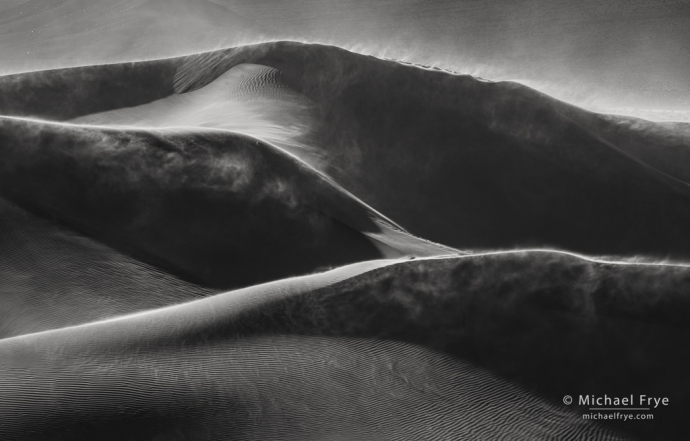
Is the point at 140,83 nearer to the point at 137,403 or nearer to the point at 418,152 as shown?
the point at 418,152

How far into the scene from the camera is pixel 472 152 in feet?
5.39

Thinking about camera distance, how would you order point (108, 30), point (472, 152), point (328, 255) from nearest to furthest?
point (328, 255) → point (472, 152) → point (108, 30)

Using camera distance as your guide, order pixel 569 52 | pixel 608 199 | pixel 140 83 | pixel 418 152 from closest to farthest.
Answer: pixel 608 199, pixel 418 152, pixel 140 83, pixel 569 52

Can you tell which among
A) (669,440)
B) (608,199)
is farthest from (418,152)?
(669,440)

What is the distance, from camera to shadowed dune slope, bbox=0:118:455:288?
1.39 metres

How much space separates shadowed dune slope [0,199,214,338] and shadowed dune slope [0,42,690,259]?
0.55 m

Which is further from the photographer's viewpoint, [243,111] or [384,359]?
[243,111]

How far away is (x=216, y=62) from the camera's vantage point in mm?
1975

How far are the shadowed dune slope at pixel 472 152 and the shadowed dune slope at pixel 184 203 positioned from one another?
8.2 inches

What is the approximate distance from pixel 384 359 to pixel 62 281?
71cm

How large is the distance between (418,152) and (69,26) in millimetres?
1782

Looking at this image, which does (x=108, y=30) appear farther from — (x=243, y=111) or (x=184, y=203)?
(x=184, y=203)

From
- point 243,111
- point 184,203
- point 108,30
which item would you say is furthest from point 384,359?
point 108,30

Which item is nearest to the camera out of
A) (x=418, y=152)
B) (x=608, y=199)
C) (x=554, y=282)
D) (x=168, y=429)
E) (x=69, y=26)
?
(x=168, y=429)
